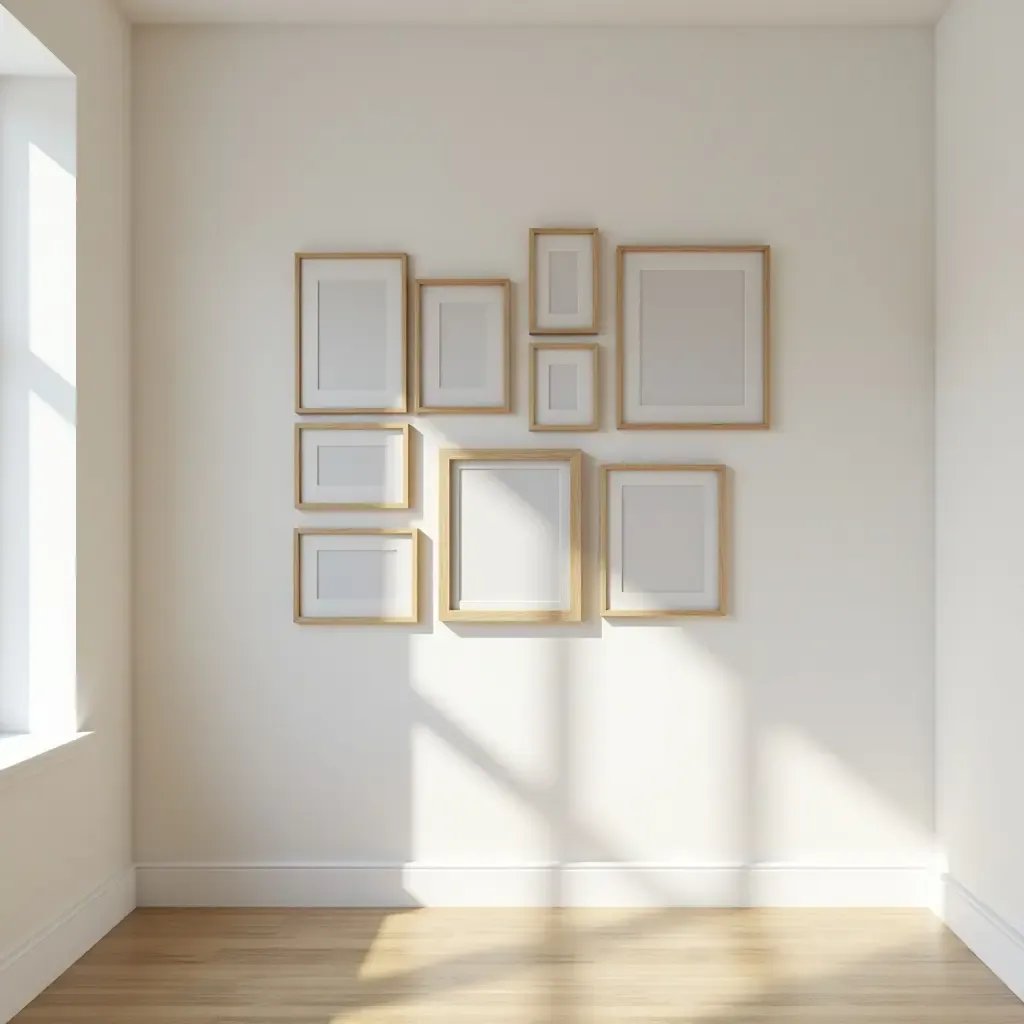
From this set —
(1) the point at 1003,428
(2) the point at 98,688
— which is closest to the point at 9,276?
(2) the point at 98,688

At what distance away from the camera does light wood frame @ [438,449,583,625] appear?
3.59m

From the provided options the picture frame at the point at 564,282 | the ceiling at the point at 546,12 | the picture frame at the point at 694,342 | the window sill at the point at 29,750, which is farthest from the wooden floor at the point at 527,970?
the ceiling at the point at 546,12

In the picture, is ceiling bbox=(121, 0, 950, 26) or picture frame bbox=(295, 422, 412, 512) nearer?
ceiling bbox=(121, 0, 950, 26)

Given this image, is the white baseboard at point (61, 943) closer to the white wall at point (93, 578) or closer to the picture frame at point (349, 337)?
the white wall at point (93, 578)

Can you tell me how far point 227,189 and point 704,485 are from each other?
1771 millimetres

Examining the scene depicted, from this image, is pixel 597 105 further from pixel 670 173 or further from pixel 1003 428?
pixel 1003 428

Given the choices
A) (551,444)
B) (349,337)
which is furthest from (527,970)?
(349,337)

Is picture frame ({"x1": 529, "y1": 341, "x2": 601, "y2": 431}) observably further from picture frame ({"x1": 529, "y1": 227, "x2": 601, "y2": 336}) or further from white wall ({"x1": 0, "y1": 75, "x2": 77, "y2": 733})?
white wall ({"x1": 0, "y1": 75, "x2": 77, "y2": 733})

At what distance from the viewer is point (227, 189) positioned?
3635 millimetres

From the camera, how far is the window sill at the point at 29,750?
276 cm

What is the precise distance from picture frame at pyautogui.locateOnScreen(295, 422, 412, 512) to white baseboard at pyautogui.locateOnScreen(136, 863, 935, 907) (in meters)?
1.16

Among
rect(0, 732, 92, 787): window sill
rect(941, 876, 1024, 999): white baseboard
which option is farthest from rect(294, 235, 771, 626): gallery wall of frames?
rect(941, 876, 1024, 999): white baseboard

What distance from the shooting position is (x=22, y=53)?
9.91ft

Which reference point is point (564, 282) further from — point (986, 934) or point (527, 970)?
point (986, 934)
